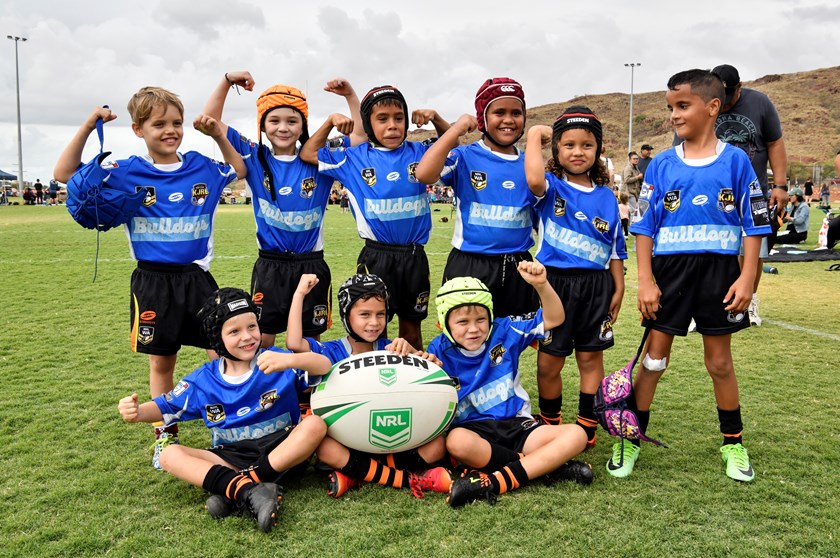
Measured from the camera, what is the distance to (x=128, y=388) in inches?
195

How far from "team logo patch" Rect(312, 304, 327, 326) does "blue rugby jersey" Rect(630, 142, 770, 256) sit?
7.04 feet

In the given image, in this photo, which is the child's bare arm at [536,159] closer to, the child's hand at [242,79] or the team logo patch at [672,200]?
the team logo patch at [672,200]

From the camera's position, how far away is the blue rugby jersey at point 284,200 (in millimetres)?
4129

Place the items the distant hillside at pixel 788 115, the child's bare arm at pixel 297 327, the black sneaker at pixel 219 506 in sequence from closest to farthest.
→ the black sneaker at pixel 219 506 → the child's bare arm at pixel 297 327 → the distant hillside at pixel 788 115

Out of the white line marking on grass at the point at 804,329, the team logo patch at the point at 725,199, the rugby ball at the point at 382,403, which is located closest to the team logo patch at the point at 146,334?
the rugby ball at the point at 382,403

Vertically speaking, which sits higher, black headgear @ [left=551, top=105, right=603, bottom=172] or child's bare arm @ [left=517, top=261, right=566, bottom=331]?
black headgear @ [left=551, top=105, right=603, bottom=172]

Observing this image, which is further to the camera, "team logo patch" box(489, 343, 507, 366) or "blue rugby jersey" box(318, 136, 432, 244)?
"blue rugby jersey" box(318, 136, 432, 244)

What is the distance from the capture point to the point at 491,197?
392 centimetres

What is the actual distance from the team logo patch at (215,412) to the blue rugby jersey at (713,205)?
2547 millimetres

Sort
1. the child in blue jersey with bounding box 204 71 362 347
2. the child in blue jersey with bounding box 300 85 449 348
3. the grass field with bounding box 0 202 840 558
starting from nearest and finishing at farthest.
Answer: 1. the grass field with bounding box 0 202 840 558
2. the child in blue jersey with bounding box 300 85 449 348
3. the child in blue jersey with bounding box 204 71 362 347

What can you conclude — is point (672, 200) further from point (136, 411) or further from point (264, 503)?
point (136, 411)

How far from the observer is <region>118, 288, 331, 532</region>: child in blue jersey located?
10.4ft

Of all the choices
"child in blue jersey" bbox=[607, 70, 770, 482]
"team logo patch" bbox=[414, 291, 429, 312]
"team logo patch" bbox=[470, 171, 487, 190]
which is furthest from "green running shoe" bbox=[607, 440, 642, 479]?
"team logo patch" bbox=[470, 171, 487, 190]

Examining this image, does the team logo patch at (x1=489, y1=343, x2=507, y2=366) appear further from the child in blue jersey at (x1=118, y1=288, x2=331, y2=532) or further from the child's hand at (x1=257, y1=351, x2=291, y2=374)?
the child's hand at (x1=257, y1=351, x2=291, y2=374)
